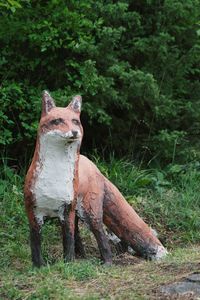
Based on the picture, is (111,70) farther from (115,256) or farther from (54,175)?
(54,175)

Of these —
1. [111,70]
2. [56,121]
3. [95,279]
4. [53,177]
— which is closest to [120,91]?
[111,70]

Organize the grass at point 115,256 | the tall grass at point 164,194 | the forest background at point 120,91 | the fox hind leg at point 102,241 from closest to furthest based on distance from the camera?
the grass at point 115,256
the fox hind leg at point 102,241
the tall grass at point 164,194
the forest background at point 120,91

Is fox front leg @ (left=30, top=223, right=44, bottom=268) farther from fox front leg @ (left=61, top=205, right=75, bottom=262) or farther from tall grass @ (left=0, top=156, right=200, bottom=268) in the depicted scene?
tall grass @ (left=0, top=156, right=200, bottom=268)

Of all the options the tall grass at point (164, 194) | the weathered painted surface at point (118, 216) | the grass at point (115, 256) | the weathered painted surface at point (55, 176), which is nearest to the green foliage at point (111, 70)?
the tall grass at point (164, 194)

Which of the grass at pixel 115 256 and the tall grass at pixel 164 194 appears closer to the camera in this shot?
the grass at pixel 115 256

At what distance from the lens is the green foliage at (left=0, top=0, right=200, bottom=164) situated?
8172 millimetres

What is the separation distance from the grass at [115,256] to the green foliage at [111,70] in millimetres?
582

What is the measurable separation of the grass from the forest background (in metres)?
0.02

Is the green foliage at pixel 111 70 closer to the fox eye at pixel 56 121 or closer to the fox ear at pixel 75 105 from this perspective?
the fox ear at pixel 75 105

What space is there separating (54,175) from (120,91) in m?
3.42

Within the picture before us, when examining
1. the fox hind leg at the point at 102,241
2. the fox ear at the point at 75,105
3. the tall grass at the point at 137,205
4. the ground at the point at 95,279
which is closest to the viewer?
the ground at the point at 95,279

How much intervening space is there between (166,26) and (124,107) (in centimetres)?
130

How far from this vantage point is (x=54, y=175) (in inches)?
215

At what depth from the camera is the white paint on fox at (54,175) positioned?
5.43 meters
